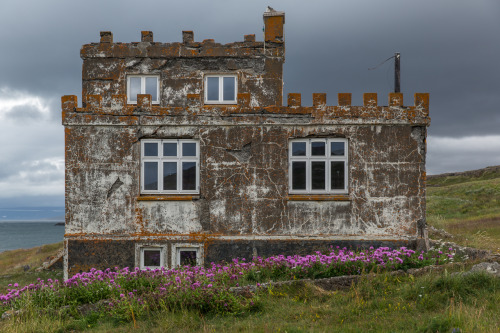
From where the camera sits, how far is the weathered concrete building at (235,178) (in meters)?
12.6

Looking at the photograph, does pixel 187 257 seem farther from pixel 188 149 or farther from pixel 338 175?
pixel 338 175

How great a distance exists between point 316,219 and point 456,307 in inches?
233

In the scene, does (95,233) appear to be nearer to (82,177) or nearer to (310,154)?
(82,177)

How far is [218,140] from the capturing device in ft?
41.8

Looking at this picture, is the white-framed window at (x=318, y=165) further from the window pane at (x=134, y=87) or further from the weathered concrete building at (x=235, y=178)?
the window pane at (x=134, y=87)

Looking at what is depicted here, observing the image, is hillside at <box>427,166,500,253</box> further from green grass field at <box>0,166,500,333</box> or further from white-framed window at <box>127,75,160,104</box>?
white-framed window at <box>127,75,160,104</box>

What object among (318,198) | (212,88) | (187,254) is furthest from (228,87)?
(187,254)

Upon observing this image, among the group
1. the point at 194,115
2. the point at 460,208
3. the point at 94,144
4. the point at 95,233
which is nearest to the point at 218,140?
the point at 194,115

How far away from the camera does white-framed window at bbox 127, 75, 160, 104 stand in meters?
14.2

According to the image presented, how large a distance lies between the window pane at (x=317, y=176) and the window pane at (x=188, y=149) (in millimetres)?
3710

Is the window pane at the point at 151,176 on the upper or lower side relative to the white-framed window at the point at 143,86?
lower

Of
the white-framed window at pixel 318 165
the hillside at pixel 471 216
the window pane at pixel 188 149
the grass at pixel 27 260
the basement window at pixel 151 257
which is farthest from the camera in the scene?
the grass at pixel 27 260

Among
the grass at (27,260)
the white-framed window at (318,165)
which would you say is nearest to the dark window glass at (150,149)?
the white-framed window at (318,165)

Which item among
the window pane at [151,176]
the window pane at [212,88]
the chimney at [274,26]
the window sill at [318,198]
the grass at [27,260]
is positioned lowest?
the grass at [27,260]
